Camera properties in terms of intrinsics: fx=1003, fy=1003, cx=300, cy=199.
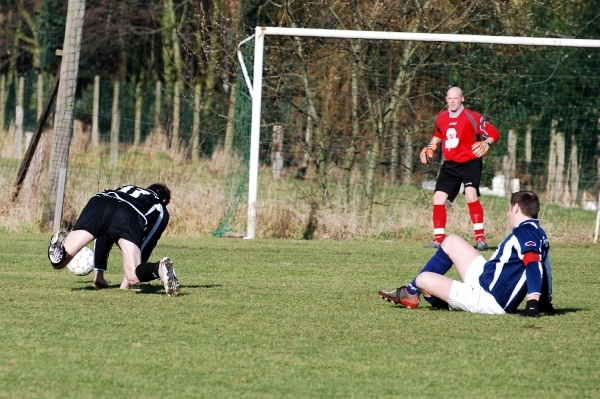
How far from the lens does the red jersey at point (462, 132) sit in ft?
40.7

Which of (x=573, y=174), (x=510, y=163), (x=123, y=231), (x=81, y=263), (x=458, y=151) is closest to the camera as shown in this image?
(x=123, y=231)

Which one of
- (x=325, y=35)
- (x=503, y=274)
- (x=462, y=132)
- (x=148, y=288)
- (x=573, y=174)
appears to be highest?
(x=325, y=35)

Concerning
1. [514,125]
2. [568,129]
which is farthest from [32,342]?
[568,129]

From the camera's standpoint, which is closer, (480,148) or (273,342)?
(273,342)

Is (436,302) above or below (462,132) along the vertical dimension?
below

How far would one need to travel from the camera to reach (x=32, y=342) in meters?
6.06

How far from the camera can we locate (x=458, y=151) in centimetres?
1250

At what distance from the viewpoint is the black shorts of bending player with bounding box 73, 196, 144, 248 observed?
8406 millimetres

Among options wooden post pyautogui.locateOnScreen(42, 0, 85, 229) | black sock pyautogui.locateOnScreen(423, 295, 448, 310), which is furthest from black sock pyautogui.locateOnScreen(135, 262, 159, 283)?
wooden post pyautogui.locateOnScreen(42, 0, 85, 229)

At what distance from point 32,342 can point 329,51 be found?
11.2 meters

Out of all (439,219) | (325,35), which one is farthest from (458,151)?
(325,35)

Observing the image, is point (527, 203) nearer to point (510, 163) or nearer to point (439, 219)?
point (439, 219)

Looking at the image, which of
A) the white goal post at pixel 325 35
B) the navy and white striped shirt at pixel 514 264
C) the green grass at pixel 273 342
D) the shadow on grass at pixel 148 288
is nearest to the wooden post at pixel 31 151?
the white goal post at pixel 325 35

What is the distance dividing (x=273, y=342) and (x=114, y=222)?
2.64 meters
